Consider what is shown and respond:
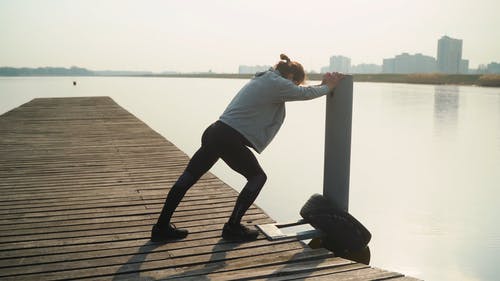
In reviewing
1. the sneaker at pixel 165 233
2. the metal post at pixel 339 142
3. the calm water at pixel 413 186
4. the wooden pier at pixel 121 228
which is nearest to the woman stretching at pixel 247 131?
the sneaker at pixel 165 233

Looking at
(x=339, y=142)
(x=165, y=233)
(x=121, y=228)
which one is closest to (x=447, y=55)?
(x=339, y=142)

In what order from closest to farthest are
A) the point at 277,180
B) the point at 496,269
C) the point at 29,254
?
1. the point at 29,254
2. the point at 496,269
3. the point at 277,180

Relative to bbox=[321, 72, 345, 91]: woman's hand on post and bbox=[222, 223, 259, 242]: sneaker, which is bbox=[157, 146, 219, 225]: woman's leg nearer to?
bbox=[222, 223, 259, 242]: sneaker

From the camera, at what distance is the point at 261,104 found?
323 cm

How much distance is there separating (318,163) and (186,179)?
9.66m

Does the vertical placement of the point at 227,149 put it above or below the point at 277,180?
above

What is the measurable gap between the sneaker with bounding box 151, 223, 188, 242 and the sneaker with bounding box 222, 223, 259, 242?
0.34 metres

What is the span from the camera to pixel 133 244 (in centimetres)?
339

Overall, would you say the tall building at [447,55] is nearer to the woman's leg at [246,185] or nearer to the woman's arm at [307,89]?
the woman's arm at [307,89]

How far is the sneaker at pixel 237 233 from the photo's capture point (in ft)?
11.3

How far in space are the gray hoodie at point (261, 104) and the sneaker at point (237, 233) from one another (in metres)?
0.66

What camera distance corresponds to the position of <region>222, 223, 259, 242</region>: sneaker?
11.3ft

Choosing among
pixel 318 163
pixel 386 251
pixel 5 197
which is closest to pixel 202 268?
pixel 5 197

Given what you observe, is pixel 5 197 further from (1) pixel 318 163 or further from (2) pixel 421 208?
(1) pixel 318 163
